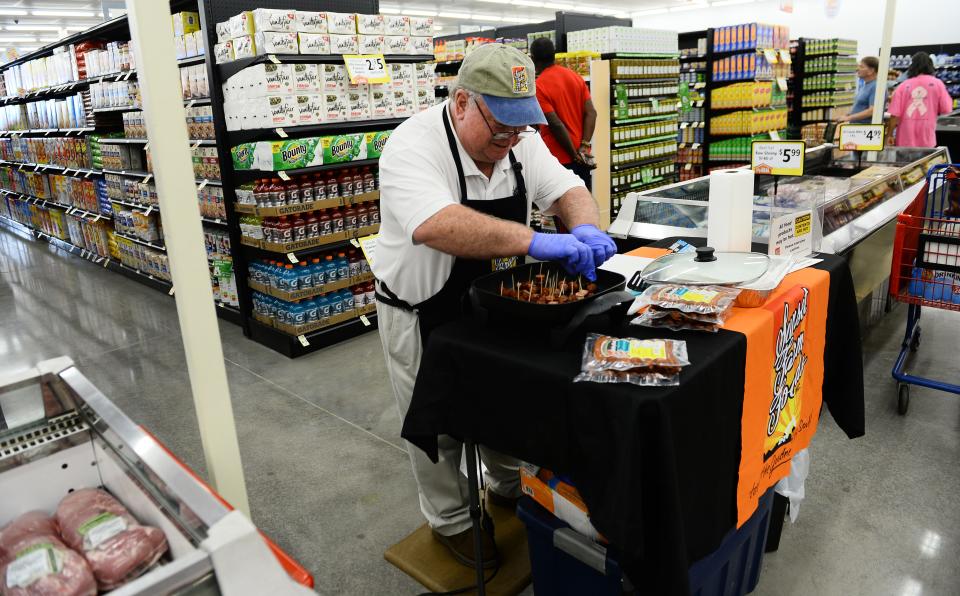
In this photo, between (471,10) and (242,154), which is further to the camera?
(471,10)

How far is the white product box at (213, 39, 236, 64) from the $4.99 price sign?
11.4 feet

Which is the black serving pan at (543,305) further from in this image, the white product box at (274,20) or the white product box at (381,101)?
the white product box at (381,101)

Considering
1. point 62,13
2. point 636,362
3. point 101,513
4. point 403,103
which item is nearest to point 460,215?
point 636,362

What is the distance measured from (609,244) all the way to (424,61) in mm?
4043

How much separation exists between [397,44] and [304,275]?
198 centimetres

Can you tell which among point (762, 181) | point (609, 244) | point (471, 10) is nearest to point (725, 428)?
point (609, 244)

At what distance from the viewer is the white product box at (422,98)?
17.9 ft

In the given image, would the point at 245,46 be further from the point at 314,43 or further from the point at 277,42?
the point at 314,43

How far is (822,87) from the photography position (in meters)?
11.4

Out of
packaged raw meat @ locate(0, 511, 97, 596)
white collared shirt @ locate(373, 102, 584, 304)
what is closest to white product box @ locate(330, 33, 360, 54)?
white collared shirt @ locate(373, 102, 584, 304)

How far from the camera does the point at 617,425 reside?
1423 mm

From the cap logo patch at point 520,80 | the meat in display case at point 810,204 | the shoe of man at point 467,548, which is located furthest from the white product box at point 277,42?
the shoe of man at point 467,548

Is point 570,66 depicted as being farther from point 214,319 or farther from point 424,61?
point 214,319

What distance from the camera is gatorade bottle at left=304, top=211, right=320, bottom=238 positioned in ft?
15.9
